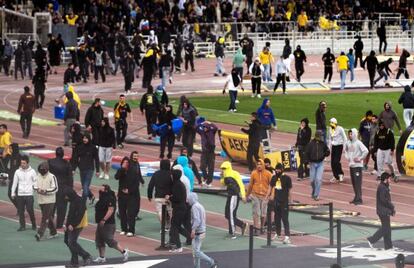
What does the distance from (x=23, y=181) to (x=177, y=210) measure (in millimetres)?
3062

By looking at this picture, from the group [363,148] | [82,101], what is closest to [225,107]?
[82,101]

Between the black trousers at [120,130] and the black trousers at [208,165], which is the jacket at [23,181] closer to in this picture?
the black trousers at [208,165]

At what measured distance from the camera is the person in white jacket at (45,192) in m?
25.9

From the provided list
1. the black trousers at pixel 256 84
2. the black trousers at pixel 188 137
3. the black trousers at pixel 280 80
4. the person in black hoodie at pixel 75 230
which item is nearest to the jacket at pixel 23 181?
the person in black hoodie at pixel 75 230

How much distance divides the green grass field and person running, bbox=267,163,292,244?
1542cm

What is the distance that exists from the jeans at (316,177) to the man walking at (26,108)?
10105mm

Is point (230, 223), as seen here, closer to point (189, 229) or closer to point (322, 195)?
point (189, 229)

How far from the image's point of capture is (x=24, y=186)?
86.9 ft

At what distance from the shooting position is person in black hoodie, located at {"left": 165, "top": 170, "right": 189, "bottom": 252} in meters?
25.2

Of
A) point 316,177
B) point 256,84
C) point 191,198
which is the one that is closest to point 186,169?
point 191,198

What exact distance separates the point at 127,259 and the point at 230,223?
281cm

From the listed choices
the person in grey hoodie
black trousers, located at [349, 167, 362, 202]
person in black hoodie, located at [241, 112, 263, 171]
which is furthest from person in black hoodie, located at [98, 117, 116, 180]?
the person in grey hoodie

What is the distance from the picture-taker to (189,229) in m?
25.6

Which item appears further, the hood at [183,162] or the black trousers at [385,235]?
the hood at [183,162]
